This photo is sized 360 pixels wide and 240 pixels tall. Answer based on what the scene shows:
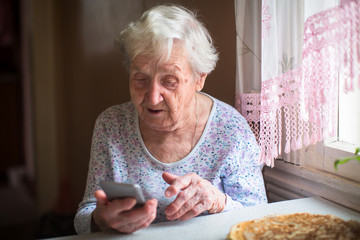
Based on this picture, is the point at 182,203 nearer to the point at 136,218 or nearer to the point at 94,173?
the point at 136,218

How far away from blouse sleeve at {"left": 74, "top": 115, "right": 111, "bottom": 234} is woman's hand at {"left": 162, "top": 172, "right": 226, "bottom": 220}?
0.90 feet

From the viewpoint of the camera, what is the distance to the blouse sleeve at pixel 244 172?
3.91 ft

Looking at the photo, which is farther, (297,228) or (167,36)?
(167,36)

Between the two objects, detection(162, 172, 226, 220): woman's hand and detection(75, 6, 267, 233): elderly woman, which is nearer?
detection(162, 172, 226, 220): woman's hand

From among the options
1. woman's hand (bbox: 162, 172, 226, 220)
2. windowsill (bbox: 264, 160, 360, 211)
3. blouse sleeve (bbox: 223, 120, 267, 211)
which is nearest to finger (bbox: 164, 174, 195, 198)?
woman's hand (bbox: 162, 172, 226, 220)

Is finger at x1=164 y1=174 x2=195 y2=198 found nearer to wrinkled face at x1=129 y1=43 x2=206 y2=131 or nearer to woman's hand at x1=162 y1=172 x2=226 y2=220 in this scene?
woman's hand at x1=162 y1=172 x2=226 y2=220

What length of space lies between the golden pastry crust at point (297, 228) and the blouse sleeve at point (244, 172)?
0.21 metres

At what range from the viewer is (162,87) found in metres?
1.12

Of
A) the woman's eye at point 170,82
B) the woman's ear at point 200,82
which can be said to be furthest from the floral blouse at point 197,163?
the woman's eye at point 170,82

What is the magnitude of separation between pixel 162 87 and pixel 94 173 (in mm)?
361

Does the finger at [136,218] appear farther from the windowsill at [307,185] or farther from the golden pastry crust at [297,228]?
the windowsill at [307,185]

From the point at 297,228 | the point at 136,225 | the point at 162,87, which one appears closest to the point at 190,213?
the point at 136,225

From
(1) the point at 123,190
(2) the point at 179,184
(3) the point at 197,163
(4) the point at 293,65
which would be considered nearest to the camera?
(1) the point at 123,190

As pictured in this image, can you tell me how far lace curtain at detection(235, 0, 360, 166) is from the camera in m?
0.94
